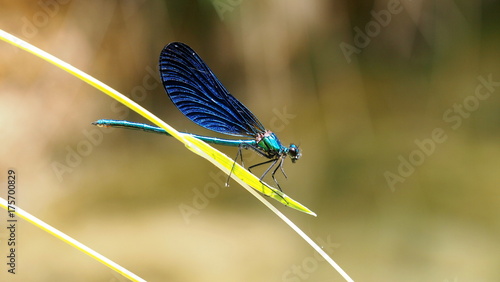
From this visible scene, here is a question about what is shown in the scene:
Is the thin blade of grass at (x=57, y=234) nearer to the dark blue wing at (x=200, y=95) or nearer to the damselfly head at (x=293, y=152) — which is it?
the dark blue wing at (x=200, y=95)

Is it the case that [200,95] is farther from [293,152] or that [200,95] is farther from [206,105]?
[293,152]

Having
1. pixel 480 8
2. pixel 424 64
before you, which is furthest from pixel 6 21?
pixel 480 8

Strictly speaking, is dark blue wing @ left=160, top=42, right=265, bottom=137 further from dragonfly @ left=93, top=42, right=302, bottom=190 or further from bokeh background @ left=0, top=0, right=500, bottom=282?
bokeh background @ left=0, top=0, right=500, bottom=282

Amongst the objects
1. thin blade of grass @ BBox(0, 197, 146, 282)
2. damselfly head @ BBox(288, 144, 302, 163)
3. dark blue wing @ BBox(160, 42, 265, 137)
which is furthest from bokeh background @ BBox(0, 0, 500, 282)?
thin blade of grass @ BBox(0, 197, 146, 282)

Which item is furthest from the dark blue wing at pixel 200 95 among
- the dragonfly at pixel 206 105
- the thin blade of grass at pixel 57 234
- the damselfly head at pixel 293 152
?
the thin blade of grass at pixel 57 234

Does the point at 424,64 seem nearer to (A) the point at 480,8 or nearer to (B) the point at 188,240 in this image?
(A) the point at 480,8
